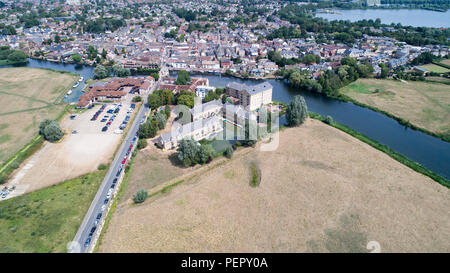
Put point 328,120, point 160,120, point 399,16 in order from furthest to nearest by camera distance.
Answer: point 399,16, point 328,120, point 160,120


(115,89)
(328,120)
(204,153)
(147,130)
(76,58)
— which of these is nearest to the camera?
(204,153)

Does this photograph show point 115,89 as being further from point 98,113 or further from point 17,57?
point 17,57

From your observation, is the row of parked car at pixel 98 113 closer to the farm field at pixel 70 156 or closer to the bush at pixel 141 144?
the farm field at pixel 70 156

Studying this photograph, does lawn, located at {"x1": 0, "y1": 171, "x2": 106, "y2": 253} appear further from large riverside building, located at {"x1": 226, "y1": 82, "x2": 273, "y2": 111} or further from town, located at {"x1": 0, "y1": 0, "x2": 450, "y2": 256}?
large riverside building, located at {"x1": 226, "y1": 82, "x2": 273, "y2": 111}

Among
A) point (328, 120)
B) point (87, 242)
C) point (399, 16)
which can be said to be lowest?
point (87, 242)

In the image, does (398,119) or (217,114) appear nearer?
(398,119)

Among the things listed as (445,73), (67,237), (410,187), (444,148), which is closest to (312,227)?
(410,187)

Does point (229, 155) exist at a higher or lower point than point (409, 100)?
lower

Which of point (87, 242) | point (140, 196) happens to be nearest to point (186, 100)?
point (140, 196)
